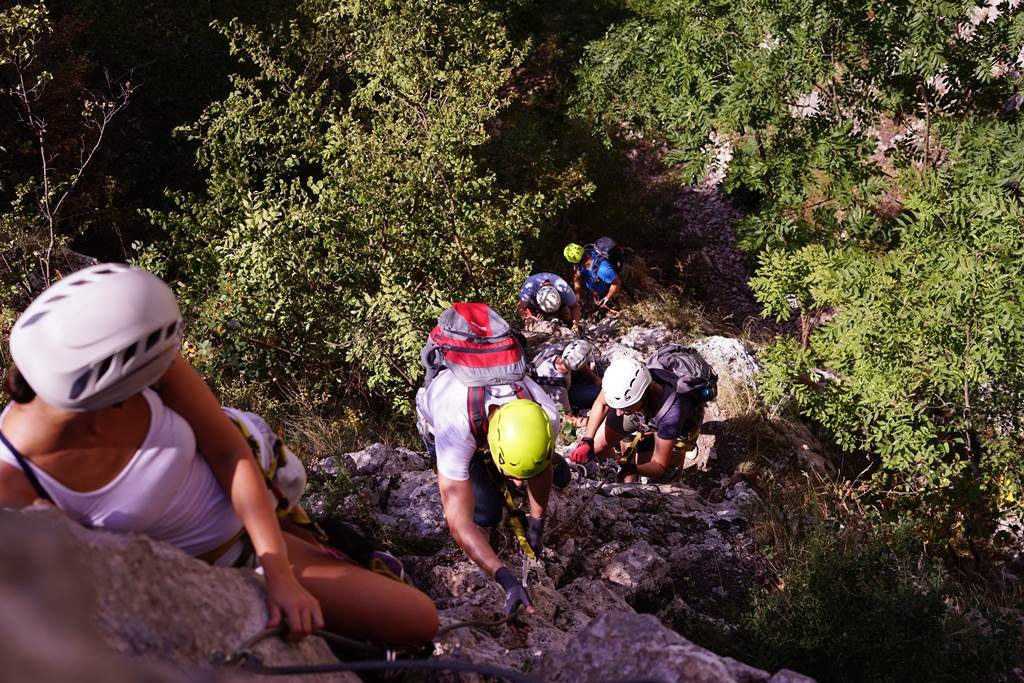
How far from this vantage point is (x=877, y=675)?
3.95 meters

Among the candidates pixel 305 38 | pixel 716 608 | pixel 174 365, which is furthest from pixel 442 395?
pixel 305 38

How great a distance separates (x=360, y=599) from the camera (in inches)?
91.3

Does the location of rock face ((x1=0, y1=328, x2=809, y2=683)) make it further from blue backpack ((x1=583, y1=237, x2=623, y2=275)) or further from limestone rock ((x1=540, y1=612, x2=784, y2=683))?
blue backpack ((x1=583, y1=237, x2=623, y2=275))

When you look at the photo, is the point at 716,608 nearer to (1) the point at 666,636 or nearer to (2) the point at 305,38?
(1) the point at 666,636

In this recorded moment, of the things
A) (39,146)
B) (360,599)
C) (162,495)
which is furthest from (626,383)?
(39,146)

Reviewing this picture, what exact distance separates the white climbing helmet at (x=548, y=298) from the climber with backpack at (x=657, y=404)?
234 centimetres

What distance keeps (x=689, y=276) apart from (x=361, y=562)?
1211cm

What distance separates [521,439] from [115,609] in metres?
2.05

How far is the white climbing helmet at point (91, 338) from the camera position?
1.72 m

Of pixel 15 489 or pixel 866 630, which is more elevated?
pixel 15 489

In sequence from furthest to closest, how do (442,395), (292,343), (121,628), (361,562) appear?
(292,343), (442,395), (361,562), (121,628)

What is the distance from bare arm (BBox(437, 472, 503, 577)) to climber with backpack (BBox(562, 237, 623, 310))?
701 centimetres

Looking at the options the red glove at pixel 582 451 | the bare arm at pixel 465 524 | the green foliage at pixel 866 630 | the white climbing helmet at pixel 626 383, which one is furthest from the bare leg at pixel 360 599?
the red glove at pixel 582 451

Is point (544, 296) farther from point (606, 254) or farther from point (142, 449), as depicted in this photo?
point (142, 449)
